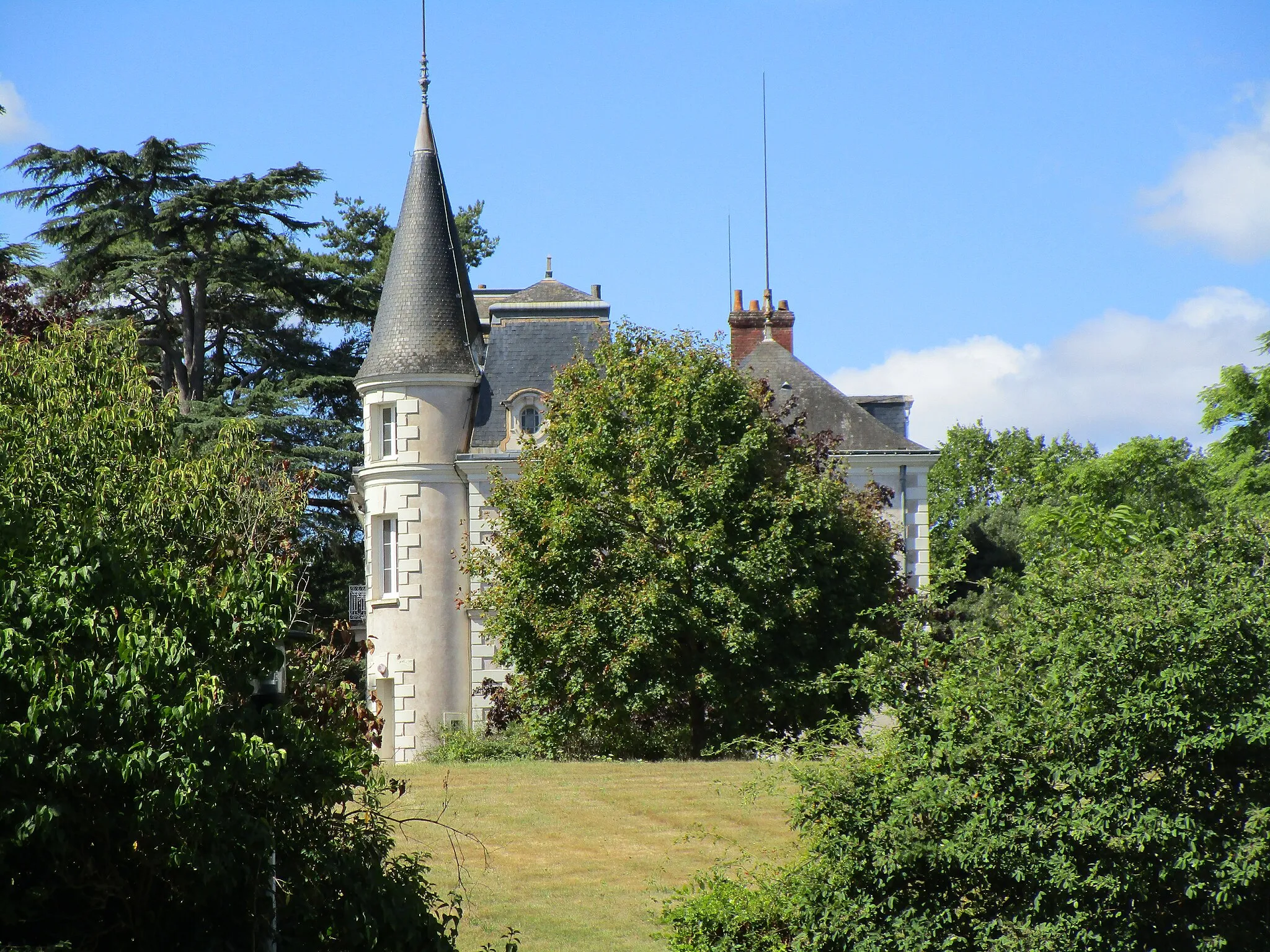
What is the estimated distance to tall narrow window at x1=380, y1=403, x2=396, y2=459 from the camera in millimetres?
30672

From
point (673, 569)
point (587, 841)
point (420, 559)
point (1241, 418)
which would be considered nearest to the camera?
point (587, 841)

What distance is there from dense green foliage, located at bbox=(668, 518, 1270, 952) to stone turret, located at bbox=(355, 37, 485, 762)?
1958 centimetres

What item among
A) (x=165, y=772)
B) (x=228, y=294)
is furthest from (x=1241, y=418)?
(x=165, y=772)

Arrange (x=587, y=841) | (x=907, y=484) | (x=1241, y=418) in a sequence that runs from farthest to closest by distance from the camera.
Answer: (x=1241, y=418)
(x=907, y=484)
(x=587, y=841)

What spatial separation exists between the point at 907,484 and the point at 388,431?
11891mm

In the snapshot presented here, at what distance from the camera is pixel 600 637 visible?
883 inches

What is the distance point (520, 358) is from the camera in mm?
31281

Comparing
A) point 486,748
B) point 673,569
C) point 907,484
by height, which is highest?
point 907,484

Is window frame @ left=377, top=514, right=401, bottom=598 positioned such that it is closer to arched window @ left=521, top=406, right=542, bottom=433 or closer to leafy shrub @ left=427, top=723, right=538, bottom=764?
arched window @ left=521, top=406, right=542, bottom=433

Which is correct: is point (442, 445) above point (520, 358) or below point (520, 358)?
below

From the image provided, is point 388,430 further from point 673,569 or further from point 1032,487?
point 1032,487

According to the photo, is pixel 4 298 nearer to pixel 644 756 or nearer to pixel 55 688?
pixel 644 756

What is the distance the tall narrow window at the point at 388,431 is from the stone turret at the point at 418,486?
23mm

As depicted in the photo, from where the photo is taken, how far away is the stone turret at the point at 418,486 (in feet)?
97.6
